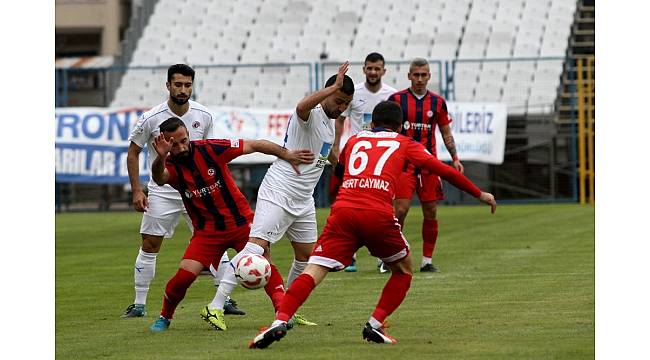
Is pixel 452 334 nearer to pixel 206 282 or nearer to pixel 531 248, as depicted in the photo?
pixel 206 282

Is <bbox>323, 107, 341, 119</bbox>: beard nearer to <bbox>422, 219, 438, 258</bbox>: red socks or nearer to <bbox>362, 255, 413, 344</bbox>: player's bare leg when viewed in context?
<bbox>362, 255, 413, 344</bbox>: player's bare leg

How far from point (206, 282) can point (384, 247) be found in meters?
5.46

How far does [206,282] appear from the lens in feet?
45.9

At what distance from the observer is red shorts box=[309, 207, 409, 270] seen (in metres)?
8.70

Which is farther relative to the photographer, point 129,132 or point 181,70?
point 129,132

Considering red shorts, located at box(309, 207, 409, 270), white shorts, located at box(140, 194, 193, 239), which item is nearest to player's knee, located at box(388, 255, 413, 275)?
red shorts, located at box(309, 207, 409, 270)

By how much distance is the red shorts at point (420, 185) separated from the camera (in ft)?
46.1

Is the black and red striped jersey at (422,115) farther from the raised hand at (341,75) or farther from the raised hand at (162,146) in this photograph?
the raised hand at (162,146)

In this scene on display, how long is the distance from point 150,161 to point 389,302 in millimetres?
3019

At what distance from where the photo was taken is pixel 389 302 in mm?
8836

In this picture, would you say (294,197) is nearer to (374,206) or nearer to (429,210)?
(374,206)

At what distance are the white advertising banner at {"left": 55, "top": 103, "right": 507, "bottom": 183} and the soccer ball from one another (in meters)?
18.6

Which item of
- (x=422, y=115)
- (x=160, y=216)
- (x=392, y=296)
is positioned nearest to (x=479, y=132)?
(x=422, y=115)
